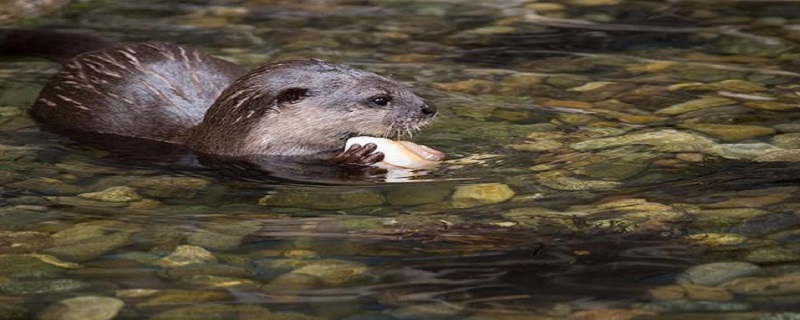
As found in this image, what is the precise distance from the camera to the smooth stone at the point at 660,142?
5059 mm

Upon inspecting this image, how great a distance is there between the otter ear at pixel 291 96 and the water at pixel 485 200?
373 millimetres

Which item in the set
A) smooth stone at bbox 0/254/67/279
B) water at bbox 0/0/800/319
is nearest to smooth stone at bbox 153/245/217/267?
water at bbox 0/0/800/319

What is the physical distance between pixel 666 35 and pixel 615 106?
1.39 metres

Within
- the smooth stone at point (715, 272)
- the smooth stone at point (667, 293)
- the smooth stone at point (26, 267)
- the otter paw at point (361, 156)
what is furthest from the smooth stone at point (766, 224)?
the smooth stone at point (26, 267)

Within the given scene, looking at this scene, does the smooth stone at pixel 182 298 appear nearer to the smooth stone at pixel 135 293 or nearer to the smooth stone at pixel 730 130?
the smooth stone at pixel 135 293

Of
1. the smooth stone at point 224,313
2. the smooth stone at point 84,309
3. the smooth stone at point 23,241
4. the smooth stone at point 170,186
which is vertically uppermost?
the smooth stone at point 224,313

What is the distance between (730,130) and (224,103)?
1721 millimetres

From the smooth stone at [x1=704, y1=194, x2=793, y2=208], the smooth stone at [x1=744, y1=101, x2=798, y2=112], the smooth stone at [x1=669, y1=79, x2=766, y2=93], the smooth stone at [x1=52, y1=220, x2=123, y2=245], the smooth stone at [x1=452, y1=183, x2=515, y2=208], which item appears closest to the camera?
the smooth stone at [x1=52, y1=220, x2=123, y2=245]

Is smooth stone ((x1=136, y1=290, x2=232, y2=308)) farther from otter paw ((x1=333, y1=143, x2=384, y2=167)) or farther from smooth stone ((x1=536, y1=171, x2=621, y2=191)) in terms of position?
otter paw ((x1=333, y1=143, x2=384, y2=167))

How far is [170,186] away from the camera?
4.83m

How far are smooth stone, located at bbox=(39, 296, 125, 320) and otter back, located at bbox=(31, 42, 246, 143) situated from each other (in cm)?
211

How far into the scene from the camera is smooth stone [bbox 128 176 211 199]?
4.72 m

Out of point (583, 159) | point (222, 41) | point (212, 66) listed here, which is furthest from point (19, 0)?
point (583, 159)

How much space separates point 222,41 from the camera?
7.32 m
